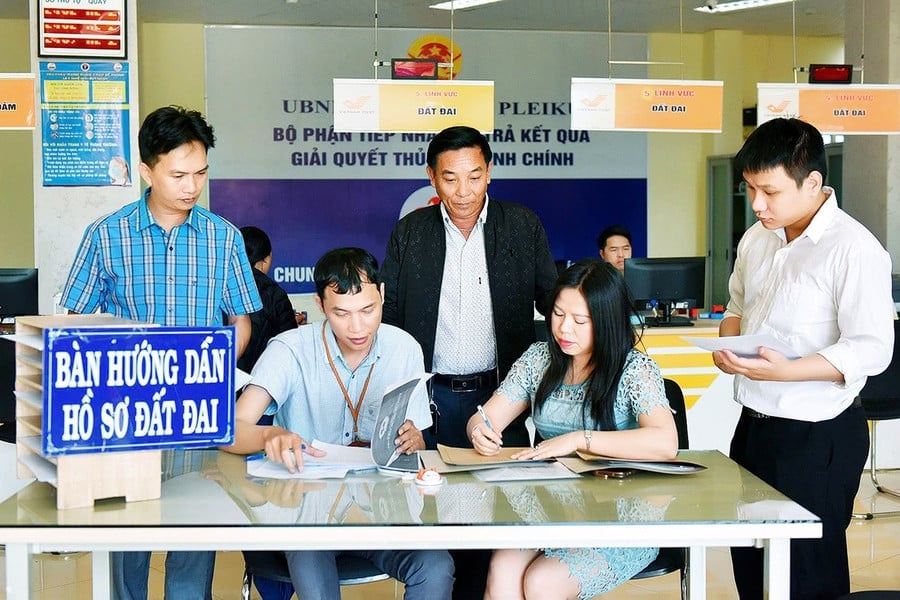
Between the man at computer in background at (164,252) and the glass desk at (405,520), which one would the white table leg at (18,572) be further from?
the man at computer in background at (164,252)

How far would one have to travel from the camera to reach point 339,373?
2.67 metres

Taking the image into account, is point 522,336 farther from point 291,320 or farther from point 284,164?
point 284,164

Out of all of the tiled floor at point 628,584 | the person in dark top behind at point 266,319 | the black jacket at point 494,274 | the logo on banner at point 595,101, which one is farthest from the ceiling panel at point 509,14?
the black jacket at point 494,274

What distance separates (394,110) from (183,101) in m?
3.13

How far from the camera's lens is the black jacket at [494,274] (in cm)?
318

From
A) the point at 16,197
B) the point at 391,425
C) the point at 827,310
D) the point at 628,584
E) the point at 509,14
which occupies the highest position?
the point at 509,14

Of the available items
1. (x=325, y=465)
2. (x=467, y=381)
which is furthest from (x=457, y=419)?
(x=325, y=465)

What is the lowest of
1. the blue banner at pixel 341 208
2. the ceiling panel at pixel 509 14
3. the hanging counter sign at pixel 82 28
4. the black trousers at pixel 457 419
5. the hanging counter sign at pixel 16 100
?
the black trousers at pixel 457 419

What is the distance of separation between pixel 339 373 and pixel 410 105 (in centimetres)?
423

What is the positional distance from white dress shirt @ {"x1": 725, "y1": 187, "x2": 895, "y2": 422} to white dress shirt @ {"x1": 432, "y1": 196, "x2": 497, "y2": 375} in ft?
2.77

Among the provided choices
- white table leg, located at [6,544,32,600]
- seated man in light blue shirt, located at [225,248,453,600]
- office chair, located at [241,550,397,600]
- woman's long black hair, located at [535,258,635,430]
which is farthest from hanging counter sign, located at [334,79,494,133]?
white table leg, located at [6,544,32,600]

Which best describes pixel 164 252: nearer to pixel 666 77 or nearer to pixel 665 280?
pixel 665 280

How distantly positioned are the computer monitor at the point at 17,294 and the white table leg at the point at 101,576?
314 centimetres

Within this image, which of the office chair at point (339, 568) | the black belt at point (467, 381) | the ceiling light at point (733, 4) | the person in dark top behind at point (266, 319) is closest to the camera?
the office chair at point (339, 568)
